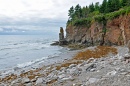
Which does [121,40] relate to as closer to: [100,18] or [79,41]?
[100,18]

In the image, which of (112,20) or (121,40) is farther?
(112,20)

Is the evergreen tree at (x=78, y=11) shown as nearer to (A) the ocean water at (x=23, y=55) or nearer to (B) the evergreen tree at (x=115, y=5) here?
(B) the evergreen tree at (x=115, y=5)

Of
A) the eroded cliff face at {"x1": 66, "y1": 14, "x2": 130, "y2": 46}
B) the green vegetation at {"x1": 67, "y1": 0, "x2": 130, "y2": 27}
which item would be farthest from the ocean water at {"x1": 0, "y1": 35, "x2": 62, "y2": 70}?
the green vegetation at {"x1": 67, "y1": 0, "x2": 130, "y2": 27}

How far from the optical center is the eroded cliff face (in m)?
43.4

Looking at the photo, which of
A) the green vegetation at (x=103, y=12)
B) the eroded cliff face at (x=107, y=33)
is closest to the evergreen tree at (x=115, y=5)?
the green vegetation at (x=103, y=12)

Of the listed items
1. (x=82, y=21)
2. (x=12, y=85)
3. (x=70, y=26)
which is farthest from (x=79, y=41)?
(x=12, y=85)

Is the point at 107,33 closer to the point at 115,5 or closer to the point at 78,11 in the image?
the point at 115,5

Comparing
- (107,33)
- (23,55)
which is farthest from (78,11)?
(23,55)

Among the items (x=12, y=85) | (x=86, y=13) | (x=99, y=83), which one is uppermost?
(x=86, y=13)

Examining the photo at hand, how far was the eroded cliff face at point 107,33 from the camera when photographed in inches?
1707

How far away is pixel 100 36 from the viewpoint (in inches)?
2130

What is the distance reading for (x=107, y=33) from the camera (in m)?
52.0

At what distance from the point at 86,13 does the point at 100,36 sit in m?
36.7

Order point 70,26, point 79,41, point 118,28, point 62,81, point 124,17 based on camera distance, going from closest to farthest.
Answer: point 62,81
point 124,17
point 118,28
point 79,41
point 70,26
